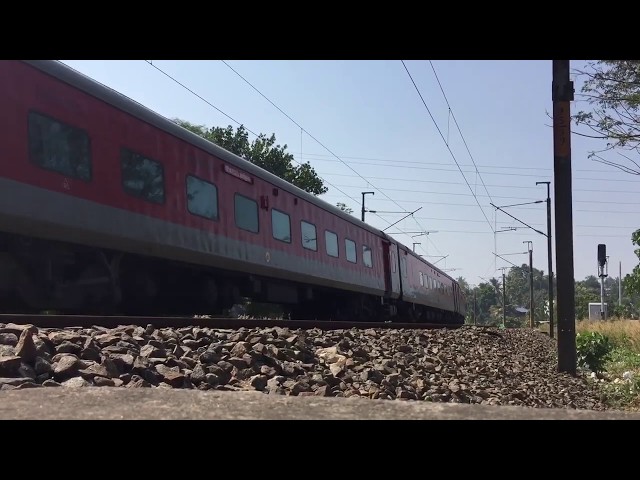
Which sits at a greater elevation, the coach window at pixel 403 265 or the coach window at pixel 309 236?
the coach window at pixel 309 236

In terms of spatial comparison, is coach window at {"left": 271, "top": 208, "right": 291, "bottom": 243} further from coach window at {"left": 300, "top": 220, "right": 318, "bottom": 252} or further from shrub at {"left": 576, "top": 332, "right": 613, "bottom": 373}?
shrub at {"left": 576, "top": 332, "right": 613, "bottom": 373}

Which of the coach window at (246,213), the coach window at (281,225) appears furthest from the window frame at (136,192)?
the coach window at (281,225)

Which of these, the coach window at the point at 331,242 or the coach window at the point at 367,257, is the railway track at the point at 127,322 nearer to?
the coach window at the point at 331,242

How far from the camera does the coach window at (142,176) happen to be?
8609 millimetres

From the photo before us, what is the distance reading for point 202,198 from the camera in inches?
411

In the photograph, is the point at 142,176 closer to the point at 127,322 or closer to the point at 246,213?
the point at 127,322

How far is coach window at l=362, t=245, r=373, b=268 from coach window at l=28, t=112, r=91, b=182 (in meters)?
12.4

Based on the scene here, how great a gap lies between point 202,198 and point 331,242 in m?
6.57

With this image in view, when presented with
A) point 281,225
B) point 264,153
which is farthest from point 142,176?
point 264,153

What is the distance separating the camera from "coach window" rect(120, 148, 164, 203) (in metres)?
8.61

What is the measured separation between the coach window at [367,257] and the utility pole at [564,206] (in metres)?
8.91
